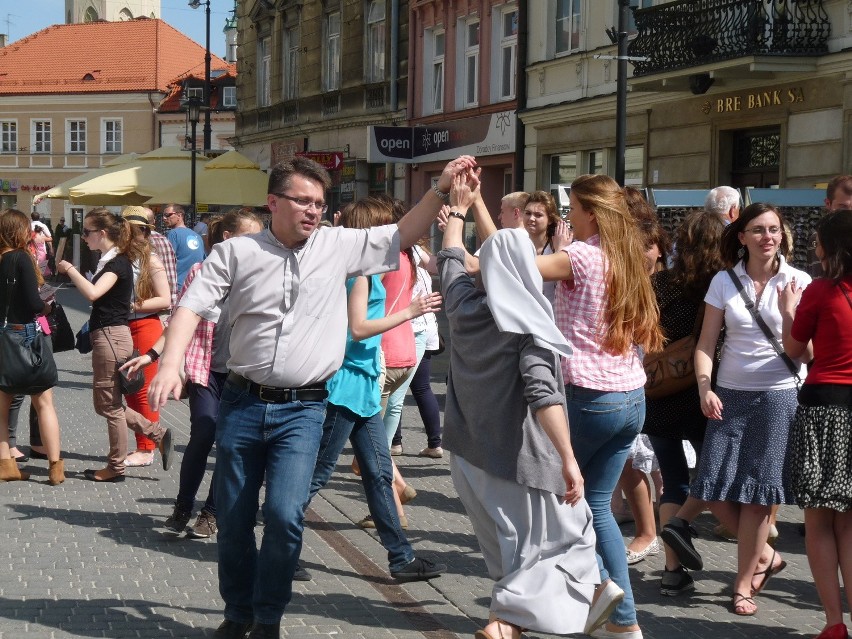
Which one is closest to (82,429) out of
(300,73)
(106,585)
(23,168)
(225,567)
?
(106,585)

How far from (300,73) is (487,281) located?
33692 millimetres

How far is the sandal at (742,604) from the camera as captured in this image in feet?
20.2

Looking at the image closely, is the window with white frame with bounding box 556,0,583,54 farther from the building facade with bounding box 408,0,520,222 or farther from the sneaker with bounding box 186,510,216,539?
the sneaker with bounding box 186,510,216,539

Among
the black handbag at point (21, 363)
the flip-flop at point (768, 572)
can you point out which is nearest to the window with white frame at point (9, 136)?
the black handbag at point (21, 363)

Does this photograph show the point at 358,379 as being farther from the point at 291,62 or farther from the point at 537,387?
the point at 291,62

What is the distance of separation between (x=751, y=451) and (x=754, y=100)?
45.9 feet

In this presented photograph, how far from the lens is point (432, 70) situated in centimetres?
3116

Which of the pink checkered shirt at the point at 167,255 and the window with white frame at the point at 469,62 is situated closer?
the pink checkered shirt at the point at 167,255

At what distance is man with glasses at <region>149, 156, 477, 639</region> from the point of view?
5277 millimetres

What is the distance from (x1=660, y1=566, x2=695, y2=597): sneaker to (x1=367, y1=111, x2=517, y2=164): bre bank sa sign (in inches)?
851

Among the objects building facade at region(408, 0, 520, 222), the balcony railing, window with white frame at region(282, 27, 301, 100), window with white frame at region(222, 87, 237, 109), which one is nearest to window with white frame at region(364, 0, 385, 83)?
building facade at region(408, 0, 520, 222)

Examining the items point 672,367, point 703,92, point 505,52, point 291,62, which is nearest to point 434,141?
point 505,52

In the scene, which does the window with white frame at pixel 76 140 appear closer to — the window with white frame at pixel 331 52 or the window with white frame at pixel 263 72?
the window with white frame at pixel 263 72

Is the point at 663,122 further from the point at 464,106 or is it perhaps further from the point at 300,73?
the point at 300,73
